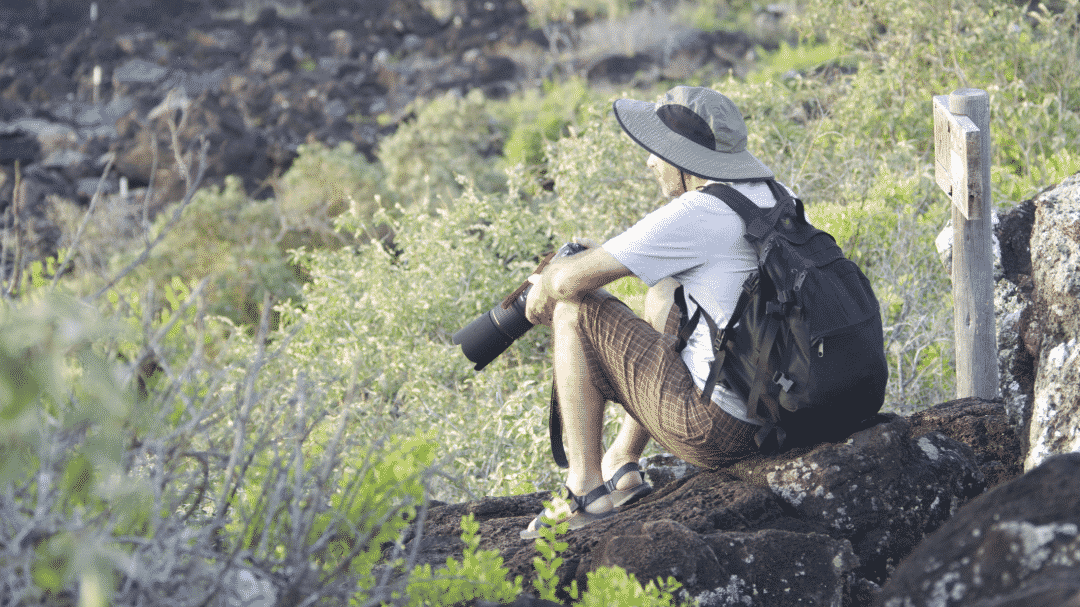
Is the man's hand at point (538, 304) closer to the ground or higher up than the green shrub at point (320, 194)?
higher up

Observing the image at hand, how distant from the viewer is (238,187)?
10.9m

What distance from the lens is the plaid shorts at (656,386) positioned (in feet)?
7.90

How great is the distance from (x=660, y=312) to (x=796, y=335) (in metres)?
0.61

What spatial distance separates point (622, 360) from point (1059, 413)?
107 centimetres

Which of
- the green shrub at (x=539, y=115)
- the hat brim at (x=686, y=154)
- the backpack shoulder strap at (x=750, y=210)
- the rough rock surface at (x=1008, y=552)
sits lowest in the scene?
the green shrub at (x=539, y=115)

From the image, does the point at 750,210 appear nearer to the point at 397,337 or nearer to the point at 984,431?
the point at 984,431

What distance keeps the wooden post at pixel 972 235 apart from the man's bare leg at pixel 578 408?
1265mm

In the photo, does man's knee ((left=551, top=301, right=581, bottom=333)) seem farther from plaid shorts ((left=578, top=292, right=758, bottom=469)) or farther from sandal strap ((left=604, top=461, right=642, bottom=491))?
sandal strap ((left=604, top=461, right=642, bottom=491))

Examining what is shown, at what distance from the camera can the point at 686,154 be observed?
97.0 inches

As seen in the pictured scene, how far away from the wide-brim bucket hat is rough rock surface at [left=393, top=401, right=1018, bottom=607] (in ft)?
2.42

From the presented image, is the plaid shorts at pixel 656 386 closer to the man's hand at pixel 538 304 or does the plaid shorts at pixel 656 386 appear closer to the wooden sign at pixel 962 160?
the man's hand at pixel 538 304

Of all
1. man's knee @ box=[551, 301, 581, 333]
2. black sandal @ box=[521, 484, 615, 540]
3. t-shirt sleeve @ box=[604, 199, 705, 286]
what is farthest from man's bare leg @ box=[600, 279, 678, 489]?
t-shirt sleeve @ box=[604, 199, 705, 286]

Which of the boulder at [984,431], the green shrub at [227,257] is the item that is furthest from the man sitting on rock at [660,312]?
the green shrub at [227,257]

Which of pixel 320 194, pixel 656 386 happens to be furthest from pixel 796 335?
pixel 320 194
